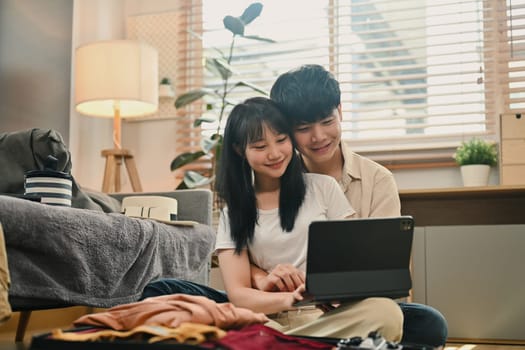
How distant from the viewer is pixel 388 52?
357 centimetres

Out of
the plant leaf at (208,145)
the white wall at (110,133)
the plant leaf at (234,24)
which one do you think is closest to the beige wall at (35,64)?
the white wall at (110,133)

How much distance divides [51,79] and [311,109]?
224cm

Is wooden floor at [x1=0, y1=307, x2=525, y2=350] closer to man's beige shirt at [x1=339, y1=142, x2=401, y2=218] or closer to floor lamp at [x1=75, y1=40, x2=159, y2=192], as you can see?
floor lamp at [x1=75, y1=40, x2=159, y2=192]

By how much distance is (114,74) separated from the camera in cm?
325

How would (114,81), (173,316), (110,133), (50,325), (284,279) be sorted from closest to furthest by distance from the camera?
(173,316), (284,279), (50,325), (114,81), (110,133)

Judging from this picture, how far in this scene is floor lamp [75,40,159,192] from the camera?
10.6 feet

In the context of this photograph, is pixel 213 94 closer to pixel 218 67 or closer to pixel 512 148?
pixel 218 67

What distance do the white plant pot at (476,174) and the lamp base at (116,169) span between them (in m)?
1.49

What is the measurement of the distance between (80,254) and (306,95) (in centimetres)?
64

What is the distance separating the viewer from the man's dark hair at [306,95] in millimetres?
1645

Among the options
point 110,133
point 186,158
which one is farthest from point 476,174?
point 110,133

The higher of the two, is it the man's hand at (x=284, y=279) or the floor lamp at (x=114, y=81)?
the floor lamp at (x=114, y=81)

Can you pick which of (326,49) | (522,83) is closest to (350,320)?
(522,83)

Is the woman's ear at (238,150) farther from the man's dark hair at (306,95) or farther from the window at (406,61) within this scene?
the window at (406,61)
